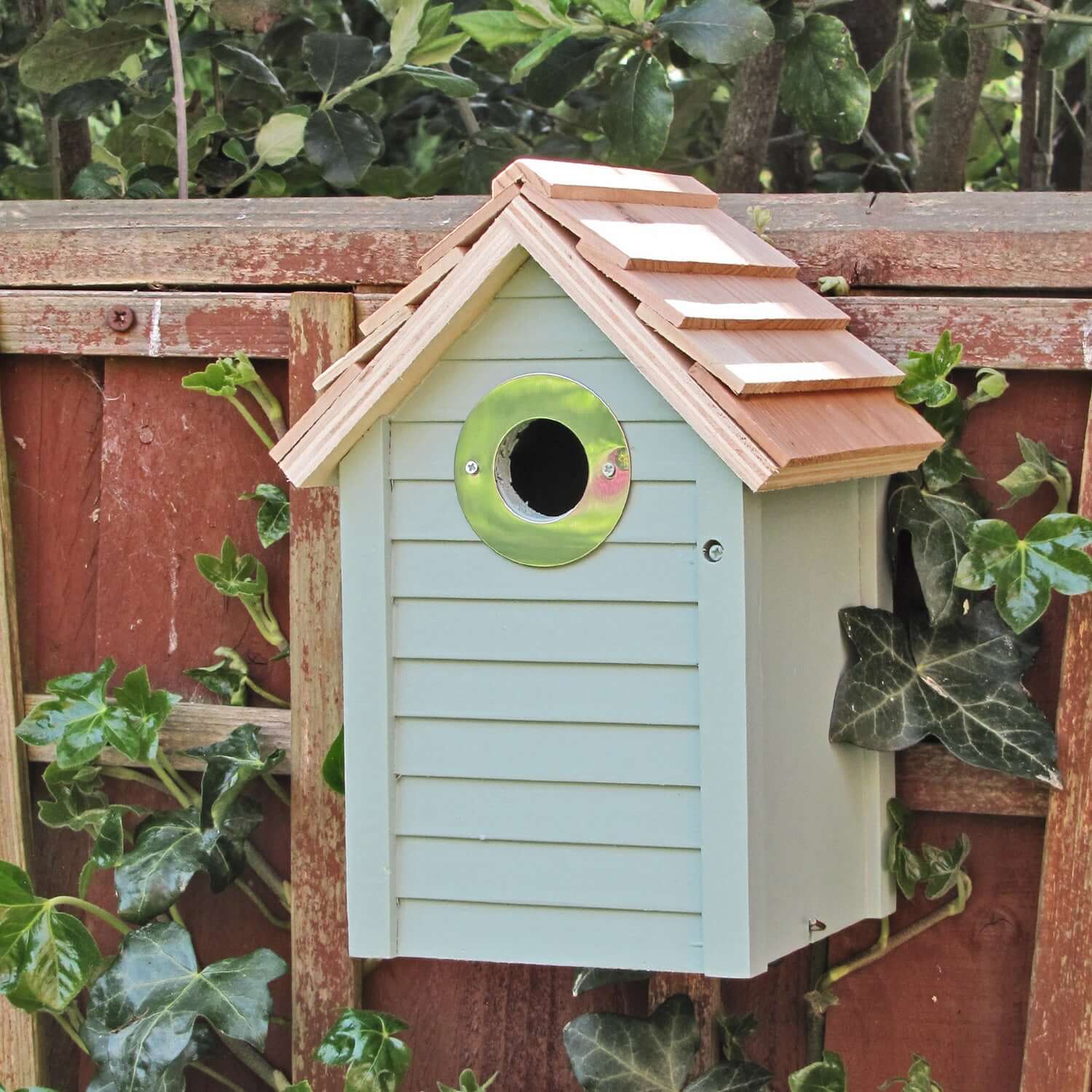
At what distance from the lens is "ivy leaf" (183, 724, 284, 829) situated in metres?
1.84

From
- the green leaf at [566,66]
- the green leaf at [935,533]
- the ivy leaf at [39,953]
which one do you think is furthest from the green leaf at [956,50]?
the ivy leaf at [39,953]

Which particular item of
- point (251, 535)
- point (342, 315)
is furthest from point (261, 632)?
point (342, 315)

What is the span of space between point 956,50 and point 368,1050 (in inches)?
63.0

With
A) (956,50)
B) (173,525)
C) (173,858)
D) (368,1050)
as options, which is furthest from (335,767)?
(956,50)

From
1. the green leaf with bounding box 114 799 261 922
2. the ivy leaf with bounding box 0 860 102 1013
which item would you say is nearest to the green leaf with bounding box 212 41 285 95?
the green leaf with bounding box 114 799 261 922

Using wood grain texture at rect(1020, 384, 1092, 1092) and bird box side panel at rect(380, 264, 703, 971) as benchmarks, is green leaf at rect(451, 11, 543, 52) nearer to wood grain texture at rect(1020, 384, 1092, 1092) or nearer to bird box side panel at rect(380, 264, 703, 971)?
bird box side panel at rect(380, 264, 703, 971)

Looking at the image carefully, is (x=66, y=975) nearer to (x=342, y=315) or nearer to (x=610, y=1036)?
(x=610, y=1036)

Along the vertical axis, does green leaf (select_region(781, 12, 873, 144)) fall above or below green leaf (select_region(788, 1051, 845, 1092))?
above

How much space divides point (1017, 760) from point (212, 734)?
1057mm

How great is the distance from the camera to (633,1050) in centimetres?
174

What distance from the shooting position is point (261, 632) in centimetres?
197

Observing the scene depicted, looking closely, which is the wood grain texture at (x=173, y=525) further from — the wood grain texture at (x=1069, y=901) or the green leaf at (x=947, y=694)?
the wood grain texture at (x=1069, y=901)

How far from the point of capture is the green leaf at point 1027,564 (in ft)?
5.14

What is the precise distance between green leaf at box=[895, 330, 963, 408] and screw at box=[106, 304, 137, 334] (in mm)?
1040
